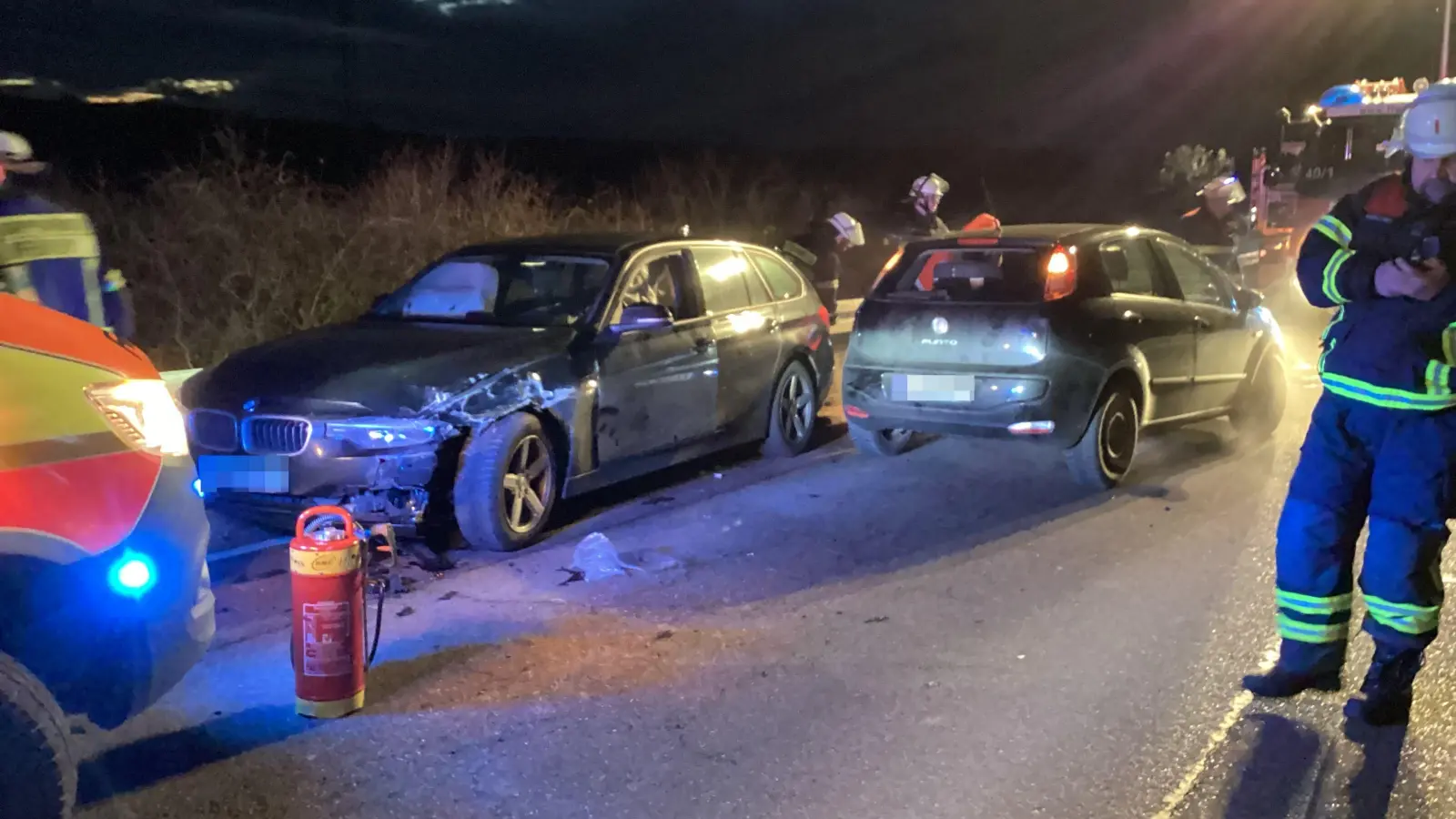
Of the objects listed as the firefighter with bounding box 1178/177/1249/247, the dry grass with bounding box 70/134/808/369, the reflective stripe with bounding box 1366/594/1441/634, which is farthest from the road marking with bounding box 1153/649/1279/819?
the firefighter with bounding box 1178/177/1249/247

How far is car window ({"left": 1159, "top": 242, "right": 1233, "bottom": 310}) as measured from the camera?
8.01 meters

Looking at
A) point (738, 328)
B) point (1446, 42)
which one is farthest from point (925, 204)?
point (1446, 42)

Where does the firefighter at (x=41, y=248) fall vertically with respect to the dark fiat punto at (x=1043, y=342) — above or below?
above

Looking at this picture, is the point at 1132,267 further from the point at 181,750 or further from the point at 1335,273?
the point at 181,750

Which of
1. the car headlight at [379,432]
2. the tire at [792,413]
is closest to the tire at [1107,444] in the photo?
the tire at [792,413]

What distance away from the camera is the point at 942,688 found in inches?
173

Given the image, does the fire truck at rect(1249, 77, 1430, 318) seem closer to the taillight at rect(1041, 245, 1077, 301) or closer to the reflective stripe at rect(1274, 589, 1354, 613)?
the taillight at rect(1041, 245, 1077, 301)

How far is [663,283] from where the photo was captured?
7355mm

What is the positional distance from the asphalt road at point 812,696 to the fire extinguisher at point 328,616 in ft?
0.43

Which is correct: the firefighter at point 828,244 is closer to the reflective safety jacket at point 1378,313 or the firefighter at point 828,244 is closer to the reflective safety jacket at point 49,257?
the reflective safety jacket at point 49,257

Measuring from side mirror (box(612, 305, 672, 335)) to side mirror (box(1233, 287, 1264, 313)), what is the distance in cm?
421

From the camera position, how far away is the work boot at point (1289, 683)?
4242mm

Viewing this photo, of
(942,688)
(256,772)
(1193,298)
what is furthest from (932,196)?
(256,772)

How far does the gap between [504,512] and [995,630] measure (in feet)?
7.90
